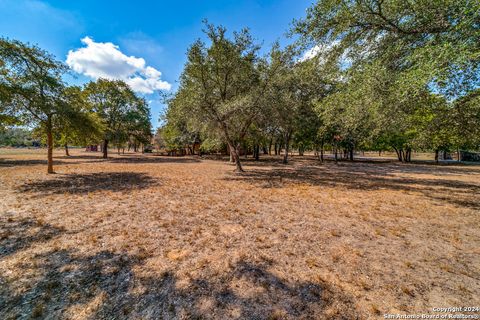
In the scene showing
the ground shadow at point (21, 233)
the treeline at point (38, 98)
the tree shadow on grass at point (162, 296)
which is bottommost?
the tree shadow on grass at point (162, 296)

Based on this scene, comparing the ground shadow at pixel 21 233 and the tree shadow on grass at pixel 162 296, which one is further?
the ground shadow at pixel 21 233

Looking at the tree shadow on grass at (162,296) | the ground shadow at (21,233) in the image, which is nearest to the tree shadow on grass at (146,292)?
the tree shadow on grass at (162,296)

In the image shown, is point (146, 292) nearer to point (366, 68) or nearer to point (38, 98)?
point (366, 68)

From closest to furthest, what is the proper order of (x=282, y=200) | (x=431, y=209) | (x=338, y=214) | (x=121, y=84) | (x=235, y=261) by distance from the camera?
(x=235, y=261), (x=338, y=214), (x=431, y=209), (x=282, y=200), (x=121, y=84)

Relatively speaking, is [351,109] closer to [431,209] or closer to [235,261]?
[431,209]

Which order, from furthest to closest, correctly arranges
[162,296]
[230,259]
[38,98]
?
[38,98], [230,259], [162,296]

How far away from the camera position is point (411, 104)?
682 cm

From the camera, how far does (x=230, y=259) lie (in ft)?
11.4

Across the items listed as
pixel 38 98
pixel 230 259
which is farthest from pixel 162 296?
pixel 38 98

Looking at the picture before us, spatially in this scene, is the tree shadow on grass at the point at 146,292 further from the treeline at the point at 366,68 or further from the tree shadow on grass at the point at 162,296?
the treeline at the point at 366,68

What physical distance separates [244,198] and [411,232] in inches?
189

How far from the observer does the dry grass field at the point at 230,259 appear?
8.09 ft

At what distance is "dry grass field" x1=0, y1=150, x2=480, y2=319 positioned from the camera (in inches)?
97.0

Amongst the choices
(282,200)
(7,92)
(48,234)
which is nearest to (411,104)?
(282,200)
